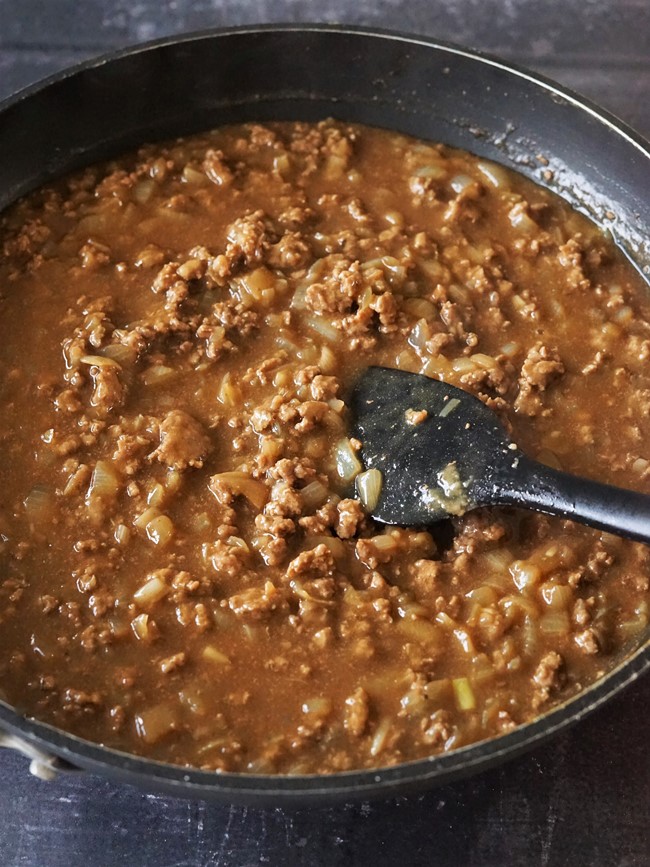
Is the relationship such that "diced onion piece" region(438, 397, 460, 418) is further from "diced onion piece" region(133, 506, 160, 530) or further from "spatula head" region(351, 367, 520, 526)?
"diced onion piece" region(133, 506, 160, 530)

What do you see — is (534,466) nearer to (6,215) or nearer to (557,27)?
(6,215)

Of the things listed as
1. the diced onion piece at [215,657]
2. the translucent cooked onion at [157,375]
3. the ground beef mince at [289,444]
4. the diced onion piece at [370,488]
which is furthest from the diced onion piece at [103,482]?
the diced onion piece at [370,488]

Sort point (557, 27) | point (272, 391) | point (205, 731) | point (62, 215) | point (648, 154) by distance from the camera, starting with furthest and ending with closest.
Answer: point (557, 27) → point (62, 215) → point (648, 154) → point (272, 391) → point (205, 731)

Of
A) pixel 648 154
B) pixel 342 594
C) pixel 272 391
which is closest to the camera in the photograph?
pixel 342 594

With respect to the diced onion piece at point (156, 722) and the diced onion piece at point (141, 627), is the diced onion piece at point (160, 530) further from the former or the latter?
the diced onion piece at point (156, 722)

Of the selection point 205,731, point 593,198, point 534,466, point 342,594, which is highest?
point 593,198

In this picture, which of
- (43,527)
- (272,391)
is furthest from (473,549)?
(43,527)

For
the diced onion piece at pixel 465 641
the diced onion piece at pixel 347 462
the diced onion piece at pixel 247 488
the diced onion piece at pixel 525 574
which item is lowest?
the diced onion piece at pixel 247 488
